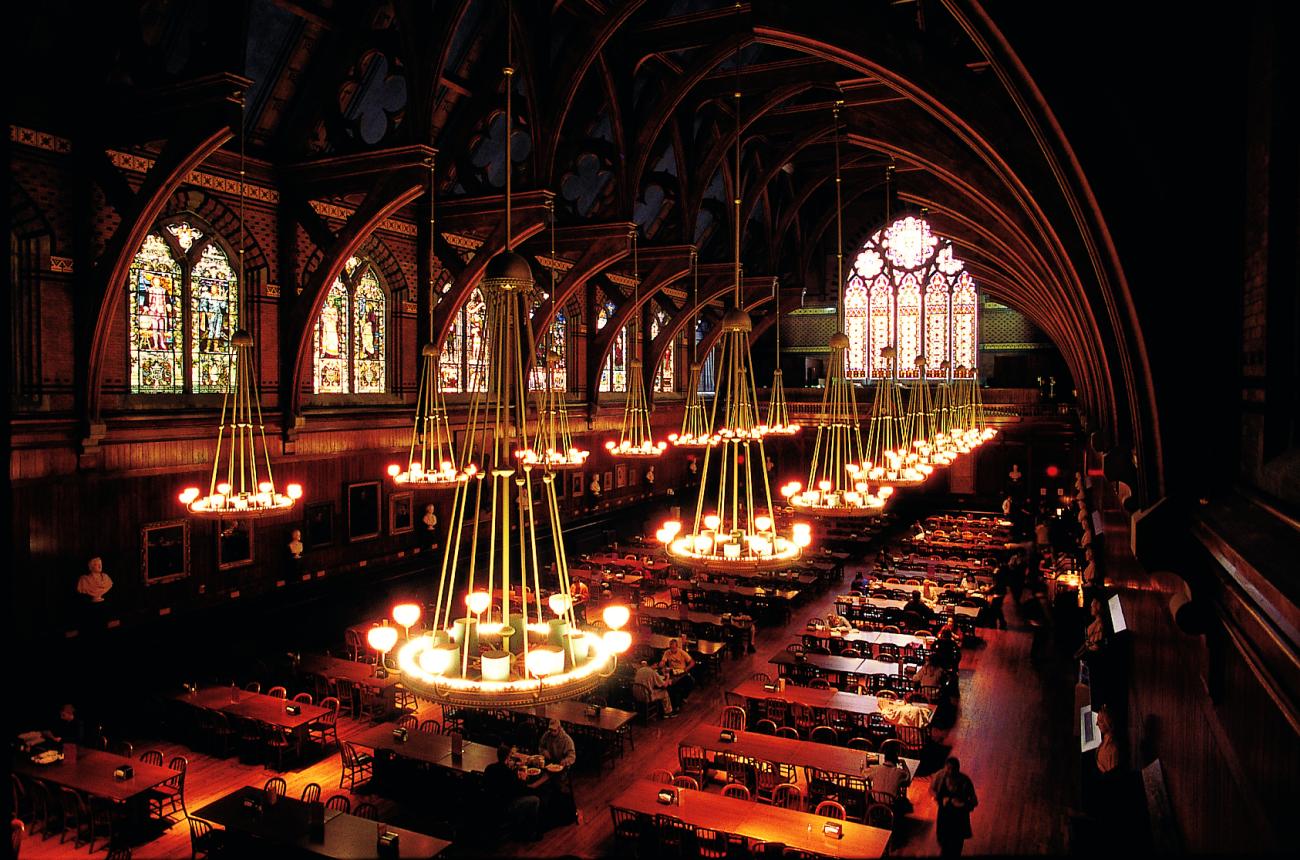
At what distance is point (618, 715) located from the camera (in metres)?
10.6

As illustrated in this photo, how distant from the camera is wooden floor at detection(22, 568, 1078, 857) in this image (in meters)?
8.79

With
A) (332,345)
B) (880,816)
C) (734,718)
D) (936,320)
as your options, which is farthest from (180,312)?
(936,320)

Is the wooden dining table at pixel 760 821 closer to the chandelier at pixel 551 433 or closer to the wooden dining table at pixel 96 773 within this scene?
the chandelier at pixel 551 433

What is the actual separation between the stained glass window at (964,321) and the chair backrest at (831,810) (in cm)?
2355

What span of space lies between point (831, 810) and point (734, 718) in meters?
2.85

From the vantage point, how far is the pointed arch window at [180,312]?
12.0m

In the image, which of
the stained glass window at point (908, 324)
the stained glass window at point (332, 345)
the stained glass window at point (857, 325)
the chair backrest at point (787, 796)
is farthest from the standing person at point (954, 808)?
the stained glass window at point (857, 325)

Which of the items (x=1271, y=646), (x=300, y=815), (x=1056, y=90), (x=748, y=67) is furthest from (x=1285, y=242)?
(x=748, y=67)

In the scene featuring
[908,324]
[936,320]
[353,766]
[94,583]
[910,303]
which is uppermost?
[910,303]

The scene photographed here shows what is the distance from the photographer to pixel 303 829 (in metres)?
7.67

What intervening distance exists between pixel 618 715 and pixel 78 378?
8214mm

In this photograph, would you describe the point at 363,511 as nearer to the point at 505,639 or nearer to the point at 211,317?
the point at 211,317

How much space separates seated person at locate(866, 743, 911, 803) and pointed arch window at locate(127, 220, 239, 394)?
431 inches

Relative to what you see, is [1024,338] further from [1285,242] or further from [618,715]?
[1285,242]
